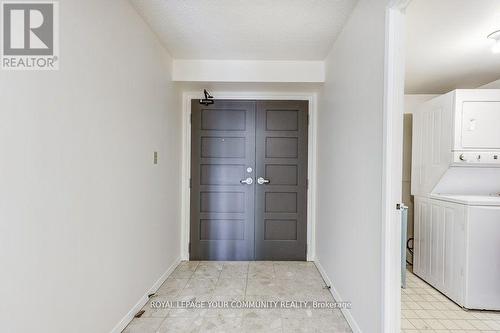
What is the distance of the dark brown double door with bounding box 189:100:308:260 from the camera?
130 inches

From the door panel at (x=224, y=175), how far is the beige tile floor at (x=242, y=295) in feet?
0.78

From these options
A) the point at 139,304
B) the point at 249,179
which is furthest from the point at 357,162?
the point at 139,304

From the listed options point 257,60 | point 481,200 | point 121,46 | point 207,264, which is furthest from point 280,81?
point 207,264

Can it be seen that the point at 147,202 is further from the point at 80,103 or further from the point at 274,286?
the point at 274,286

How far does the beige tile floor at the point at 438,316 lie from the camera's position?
193 centimetres

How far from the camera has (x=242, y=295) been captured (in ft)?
7.75

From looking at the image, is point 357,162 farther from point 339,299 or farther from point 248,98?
point 248,98

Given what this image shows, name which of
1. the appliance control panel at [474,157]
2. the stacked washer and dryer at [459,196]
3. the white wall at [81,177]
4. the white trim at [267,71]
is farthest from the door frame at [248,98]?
the appliance control panel at [474,157]

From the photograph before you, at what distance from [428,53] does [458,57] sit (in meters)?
0.35

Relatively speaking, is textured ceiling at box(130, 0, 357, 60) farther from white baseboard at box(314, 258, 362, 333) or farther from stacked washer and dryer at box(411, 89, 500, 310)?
white baseboard at box(314, 258, 362, 333)

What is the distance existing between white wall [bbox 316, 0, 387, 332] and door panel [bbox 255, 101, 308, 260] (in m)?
0.62

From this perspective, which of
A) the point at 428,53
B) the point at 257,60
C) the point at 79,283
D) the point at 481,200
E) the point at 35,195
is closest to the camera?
the point at 35,195

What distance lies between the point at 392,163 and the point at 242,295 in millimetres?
1794

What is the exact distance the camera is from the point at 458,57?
2.49m
